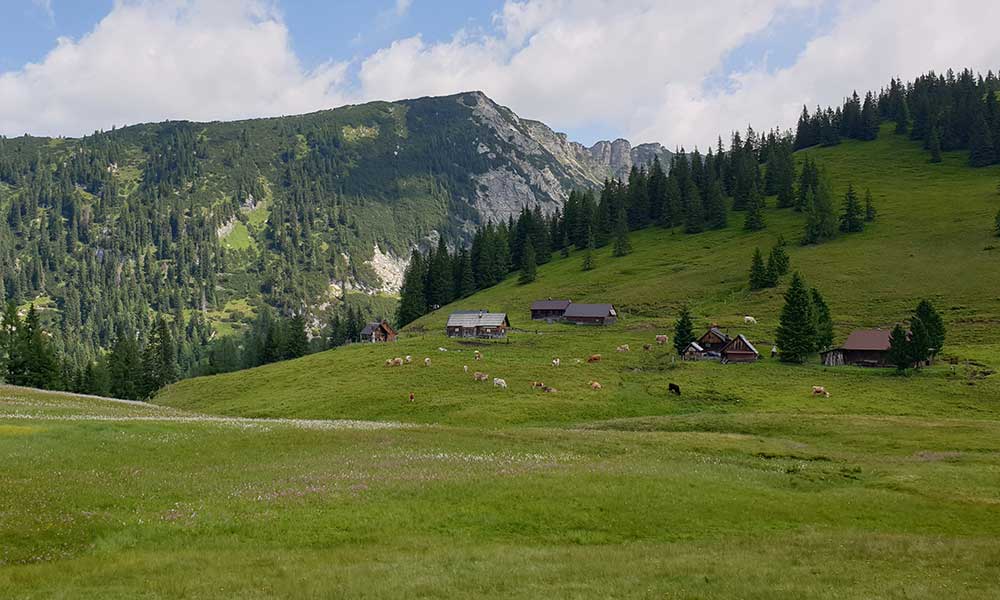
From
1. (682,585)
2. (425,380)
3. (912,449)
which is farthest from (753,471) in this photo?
(425,380)

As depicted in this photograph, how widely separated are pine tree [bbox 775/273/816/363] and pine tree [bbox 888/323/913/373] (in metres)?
10.9

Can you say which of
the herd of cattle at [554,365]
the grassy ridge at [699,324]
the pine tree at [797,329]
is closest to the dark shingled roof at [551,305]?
the grassy ridge at [699,324]

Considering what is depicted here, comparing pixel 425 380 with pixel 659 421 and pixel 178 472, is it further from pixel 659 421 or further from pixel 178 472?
pixel 178 472

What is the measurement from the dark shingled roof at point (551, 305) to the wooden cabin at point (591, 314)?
6369 millimetres

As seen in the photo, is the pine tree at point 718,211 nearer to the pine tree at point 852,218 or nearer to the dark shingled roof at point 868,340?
the pine tree at point 852,218

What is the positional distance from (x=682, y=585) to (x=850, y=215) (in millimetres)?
180492

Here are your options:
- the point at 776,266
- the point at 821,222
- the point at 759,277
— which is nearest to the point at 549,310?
the point at 759,277

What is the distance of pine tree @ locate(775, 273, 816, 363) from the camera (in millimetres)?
93000

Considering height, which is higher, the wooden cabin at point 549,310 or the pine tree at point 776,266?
the pine tree at point 776,266

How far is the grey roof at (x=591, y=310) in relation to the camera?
450 ft

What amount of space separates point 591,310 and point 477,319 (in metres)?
25.1

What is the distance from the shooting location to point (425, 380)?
281 feet

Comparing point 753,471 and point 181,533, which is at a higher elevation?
point 181,533

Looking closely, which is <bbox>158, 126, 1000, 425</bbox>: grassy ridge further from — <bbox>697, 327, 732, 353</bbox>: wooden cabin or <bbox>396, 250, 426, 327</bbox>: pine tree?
<bbox>396, 250, 426, 327</bbox>: pine tree
